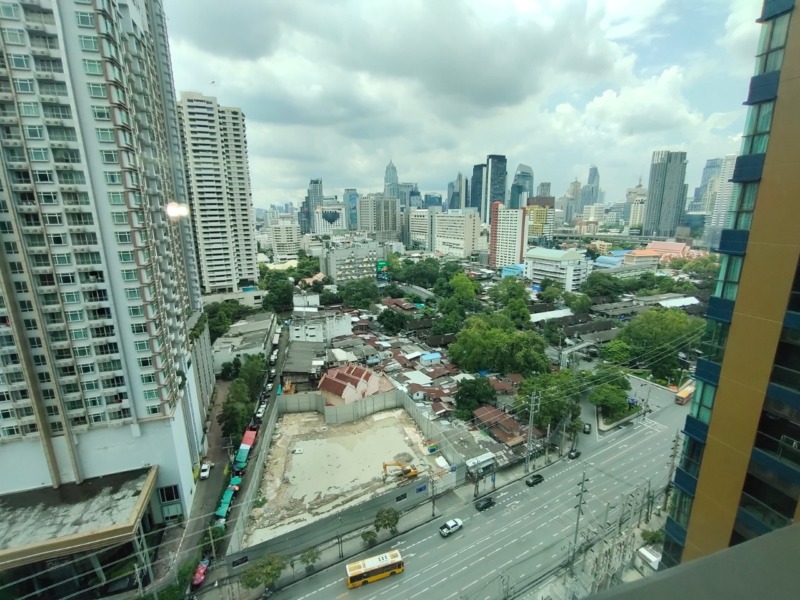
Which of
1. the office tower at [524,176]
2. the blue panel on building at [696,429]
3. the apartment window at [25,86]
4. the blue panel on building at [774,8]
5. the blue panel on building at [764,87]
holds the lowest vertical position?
the blue panel on building at [696,429]

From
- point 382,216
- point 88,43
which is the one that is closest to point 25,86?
point 88,43

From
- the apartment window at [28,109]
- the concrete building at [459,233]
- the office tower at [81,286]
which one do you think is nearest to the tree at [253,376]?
the office tower at [81,286]

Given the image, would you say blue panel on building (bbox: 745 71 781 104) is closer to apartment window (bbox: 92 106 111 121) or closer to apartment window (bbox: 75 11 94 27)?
apartment window (bbox: 92 106 111 121)

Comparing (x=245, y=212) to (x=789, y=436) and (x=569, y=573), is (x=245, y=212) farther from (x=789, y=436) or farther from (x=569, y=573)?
(x=789, y=436)

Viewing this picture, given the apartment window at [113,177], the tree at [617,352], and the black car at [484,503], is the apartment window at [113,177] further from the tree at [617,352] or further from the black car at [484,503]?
the tree at [617,352]

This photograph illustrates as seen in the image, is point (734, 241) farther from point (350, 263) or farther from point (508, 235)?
point (508, 235)

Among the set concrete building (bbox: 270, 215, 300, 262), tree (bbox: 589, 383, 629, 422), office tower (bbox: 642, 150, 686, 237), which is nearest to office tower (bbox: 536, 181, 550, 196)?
office tower (bbox: 642, 150, 686, 237)
